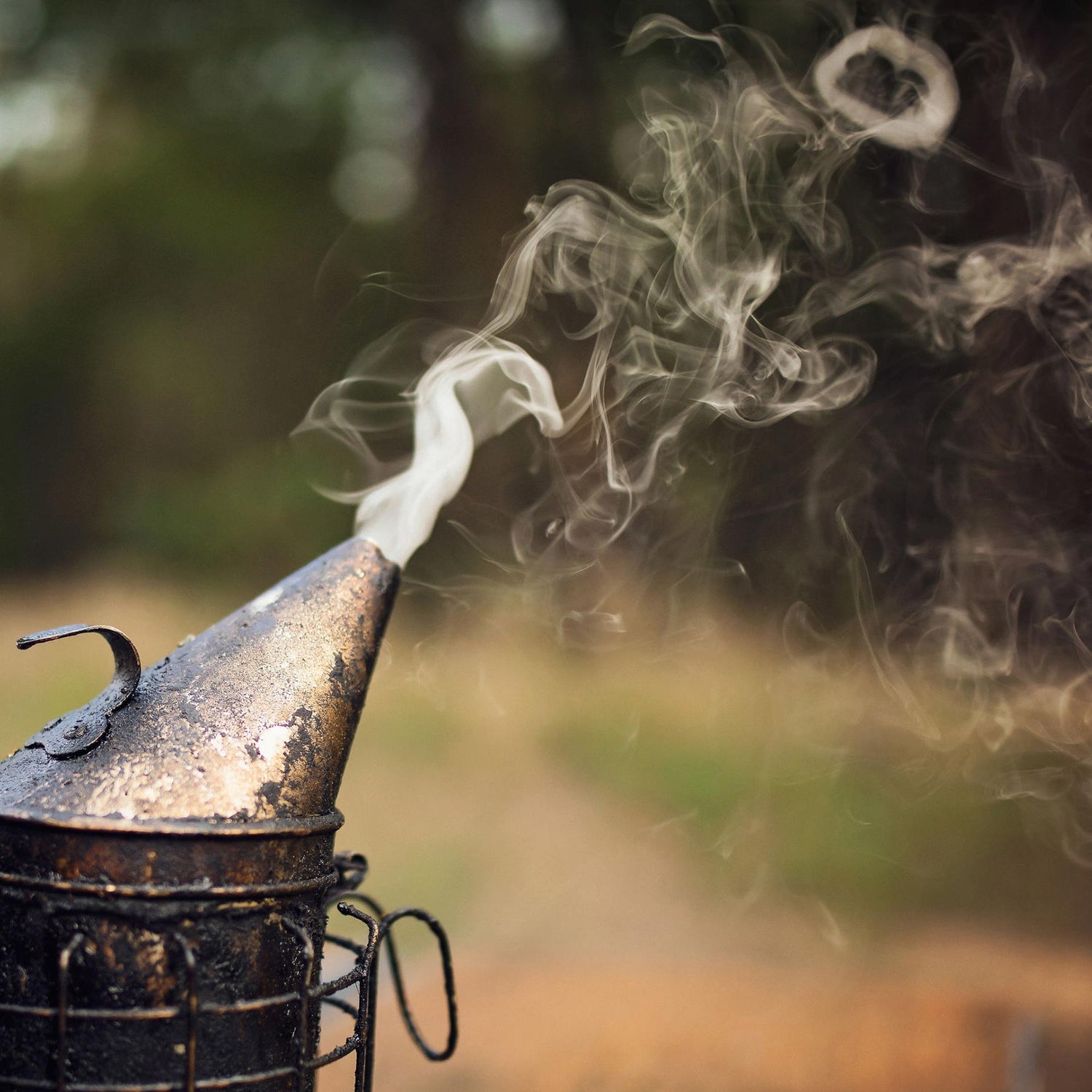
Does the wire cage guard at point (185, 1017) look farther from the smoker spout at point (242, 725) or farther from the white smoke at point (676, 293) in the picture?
the white smoke at point (676, 293)

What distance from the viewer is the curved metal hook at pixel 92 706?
1687mm

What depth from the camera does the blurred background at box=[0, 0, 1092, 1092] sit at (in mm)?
6121

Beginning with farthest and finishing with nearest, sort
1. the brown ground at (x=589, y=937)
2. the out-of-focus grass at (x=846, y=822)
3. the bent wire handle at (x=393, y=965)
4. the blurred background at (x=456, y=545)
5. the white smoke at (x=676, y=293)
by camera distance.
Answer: the out-of-focus grass at (x=846, y=822) → the blurred background at (x=456, y=545) → the brown ground at (x=589, y=937) → the white smoke at (x=676, y=293) → the bent wire handle at (x=393, y=965)

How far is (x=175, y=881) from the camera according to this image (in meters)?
1.63

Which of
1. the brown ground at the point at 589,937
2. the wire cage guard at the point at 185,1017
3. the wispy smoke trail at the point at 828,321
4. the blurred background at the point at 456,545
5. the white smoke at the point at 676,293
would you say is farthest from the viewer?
the blurred background at the point at 456,545

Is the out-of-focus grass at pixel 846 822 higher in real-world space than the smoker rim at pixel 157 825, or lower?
lower

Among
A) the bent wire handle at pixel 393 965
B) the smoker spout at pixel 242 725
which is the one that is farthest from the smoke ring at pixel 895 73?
the bent wire handle at pixel 393 965

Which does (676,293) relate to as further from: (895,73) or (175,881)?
(175,881)

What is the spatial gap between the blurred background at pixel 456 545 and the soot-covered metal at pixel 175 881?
3.11 meters

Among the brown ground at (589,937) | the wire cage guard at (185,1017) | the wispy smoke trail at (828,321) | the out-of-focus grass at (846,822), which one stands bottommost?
the out-of-focus grass at (846,822)

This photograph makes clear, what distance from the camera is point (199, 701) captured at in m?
1.78

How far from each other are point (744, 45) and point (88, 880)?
727 cm

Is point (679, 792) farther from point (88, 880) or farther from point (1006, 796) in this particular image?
point (88, 880)

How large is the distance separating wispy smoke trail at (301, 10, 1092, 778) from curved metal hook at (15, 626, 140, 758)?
8.94 ft
